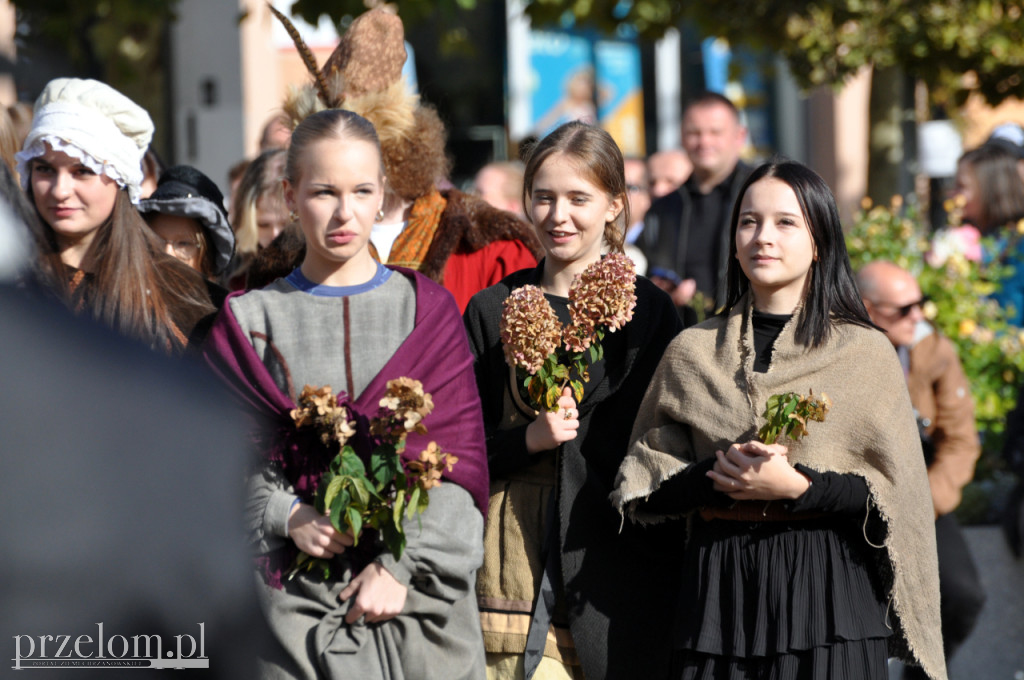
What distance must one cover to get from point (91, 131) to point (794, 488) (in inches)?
84.8

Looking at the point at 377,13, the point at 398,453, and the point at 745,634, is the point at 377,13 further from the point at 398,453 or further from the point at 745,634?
the point at 745,634

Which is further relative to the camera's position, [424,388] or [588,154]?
[588,154]

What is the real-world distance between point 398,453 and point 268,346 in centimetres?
44

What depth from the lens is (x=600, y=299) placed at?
9.97 feet

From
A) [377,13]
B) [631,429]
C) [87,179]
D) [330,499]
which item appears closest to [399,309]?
[330,499]

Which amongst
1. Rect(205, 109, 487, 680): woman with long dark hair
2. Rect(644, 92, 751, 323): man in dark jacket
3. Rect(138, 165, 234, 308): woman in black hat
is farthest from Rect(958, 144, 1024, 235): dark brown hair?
Rect(205, 109, 487, 680): woman with long dark hair

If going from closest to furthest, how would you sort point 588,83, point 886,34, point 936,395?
point 936,395, point 886,34, point 588,83

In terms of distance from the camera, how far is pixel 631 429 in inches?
132

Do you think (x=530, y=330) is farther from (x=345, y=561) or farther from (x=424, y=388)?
(x=345, y=561)

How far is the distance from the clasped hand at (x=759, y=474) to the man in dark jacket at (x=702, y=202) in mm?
3079

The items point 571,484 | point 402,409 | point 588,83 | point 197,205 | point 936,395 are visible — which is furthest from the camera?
point 588,83

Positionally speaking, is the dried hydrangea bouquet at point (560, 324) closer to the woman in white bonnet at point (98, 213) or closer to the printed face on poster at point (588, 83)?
the woman in white bonnet at point (98, 213)

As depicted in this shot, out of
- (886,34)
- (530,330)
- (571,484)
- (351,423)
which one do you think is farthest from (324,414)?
(886,34)

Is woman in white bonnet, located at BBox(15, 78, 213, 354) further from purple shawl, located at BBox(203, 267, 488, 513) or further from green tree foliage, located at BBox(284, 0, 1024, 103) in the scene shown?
green tree foliage, located at BBox(284, 0, 1024, 103)
